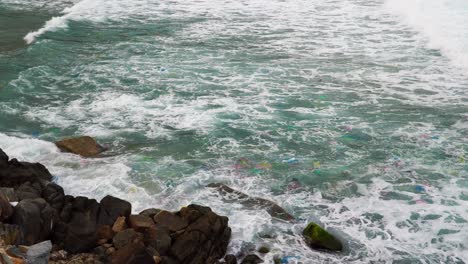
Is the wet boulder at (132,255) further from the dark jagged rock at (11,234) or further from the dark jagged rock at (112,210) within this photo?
the dark jagged rock at (11,234)

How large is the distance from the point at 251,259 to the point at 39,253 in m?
3.38

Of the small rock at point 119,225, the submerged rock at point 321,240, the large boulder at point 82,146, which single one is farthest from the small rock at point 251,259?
the large boulder at point 82,146

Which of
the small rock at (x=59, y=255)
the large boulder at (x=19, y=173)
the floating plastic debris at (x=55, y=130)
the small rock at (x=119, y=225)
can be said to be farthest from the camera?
the floating plastic debris at (x=55, y=130)

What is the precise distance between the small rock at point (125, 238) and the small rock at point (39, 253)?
109cm

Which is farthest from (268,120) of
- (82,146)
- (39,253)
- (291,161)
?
(39,253)

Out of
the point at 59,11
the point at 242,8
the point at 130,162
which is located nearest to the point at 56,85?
the point at 130,162

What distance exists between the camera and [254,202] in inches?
418

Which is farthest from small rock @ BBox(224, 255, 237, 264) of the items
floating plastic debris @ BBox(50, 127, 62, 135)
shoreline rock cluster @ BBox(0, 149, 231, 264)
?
floating plastic debris @ BBox(50, 127, 62, 135)

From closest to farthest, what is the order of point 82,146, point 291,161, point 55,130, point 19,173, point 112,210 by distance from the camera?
point 112,210
point 19,173
point 291,161
point 82,146
point 55,130

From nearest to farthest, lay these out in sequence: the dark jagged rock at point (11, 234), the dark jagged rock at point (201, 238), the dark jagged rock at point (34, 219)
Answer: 1. the dark jagged rock at point (11, 234)
2. the dark jagged rock at point (34, 219)
3. the dark jagged rock at point (201, 238)

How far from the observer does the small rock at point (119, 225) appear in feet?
28.8

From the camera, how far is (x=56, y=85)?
58.1 ft

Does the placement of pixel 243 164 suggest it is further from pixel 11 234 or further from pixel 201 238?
pixel 11 234

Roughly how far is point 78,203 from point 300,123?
23.7 ft
